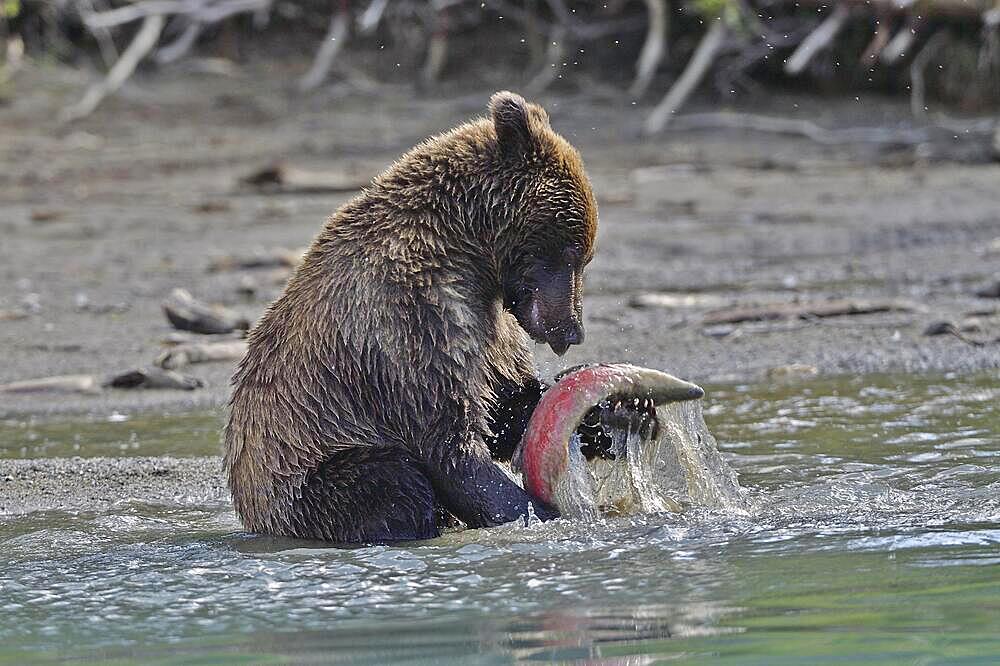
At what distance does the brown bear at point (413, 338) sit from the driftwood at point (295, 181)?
30.1 feet

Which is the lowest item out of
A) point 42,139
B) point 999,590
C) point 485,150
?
point 999,590

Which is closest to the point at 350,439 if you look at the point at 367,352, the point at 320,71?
the point at 367,352

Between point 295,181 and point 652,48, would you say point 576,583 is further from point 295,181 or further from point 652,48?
point 652,48

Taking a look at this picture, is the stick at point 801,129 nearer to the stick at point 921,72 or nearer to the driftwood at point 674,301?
the stick at point 921,72

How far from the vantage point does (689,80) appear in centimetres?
1738

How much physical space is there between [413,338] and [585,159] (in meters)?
10.6

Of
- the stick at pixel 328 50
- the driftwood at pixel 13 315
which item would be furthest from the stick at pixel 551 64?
the driftwood at pixel 13 315

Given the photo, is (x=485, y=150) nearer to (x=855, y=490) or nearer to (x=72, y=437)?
(x=855, y=490)

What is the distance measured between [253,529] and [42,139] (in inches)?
463

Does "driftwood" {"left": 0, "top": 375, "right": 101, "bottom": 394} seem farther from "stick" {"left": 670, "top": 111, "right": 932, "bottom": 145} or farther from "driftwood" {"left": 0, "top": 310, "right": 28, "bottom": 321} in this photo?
"stick" {"left": 670, "top": 111, "right": 932, "bottom": 145}

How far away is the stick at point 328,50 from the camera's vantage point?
728 inches

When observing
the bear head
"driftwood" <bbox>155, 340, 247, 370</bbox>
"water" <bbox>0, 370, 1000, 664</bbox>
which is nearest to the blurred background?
"driftwood" <bbox>155, 340, 247, 370</bbox>

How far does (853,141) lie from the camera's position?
16.6 meters

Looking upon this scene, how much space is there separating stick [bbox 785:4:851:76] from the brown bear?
37.4ft
